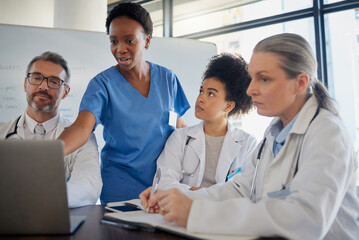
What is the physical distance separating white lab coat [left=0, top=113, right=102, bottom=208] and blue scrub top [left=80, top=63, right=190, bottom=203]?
0.17 m

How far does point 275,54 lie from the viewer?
118 cm

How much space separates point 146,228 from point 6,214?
332mm

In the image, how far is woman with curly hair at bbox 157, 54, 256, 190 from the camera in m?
1.79

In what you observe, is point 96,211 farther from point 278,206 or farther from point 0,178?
point 278,206

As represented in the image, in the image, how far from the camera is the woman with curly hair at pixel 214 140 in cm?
179

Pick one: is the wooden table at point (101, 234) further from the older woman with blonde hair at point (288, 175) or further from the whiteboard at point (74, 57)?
the whiteboard at point (74, 57)

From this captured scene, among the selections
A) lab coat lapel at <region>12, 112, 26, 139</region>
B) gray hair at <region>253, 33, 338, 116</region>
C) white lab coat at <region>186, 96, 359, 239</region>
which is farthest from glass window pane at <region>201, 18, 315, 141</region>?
white lab coat at <region>186, 96, 359, 239</region>

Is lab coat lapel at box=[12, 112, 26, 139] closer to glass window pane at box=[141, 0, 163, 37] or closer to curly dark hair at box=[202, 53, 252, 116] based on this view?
curly dark hair at box=[202, 53, 252, 116]

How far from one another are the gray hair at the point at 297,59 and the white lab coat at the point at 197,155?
2.34ft

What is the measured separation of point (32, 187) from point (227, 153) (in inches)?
47.3

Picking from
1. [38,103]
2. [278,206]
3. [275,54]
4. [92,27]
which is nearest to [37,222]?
[278,206]

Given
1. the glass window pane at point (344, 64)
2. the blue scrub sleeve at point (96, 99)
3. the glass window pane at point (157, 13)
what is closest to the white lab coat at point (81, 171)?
the blue scrub sleeve at point (96, 99)

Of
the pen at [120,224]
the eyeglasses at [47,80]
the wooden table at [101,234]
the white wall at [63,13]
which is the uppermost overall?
the white wall at [63,13]

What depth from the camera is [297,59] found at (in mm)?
1158
